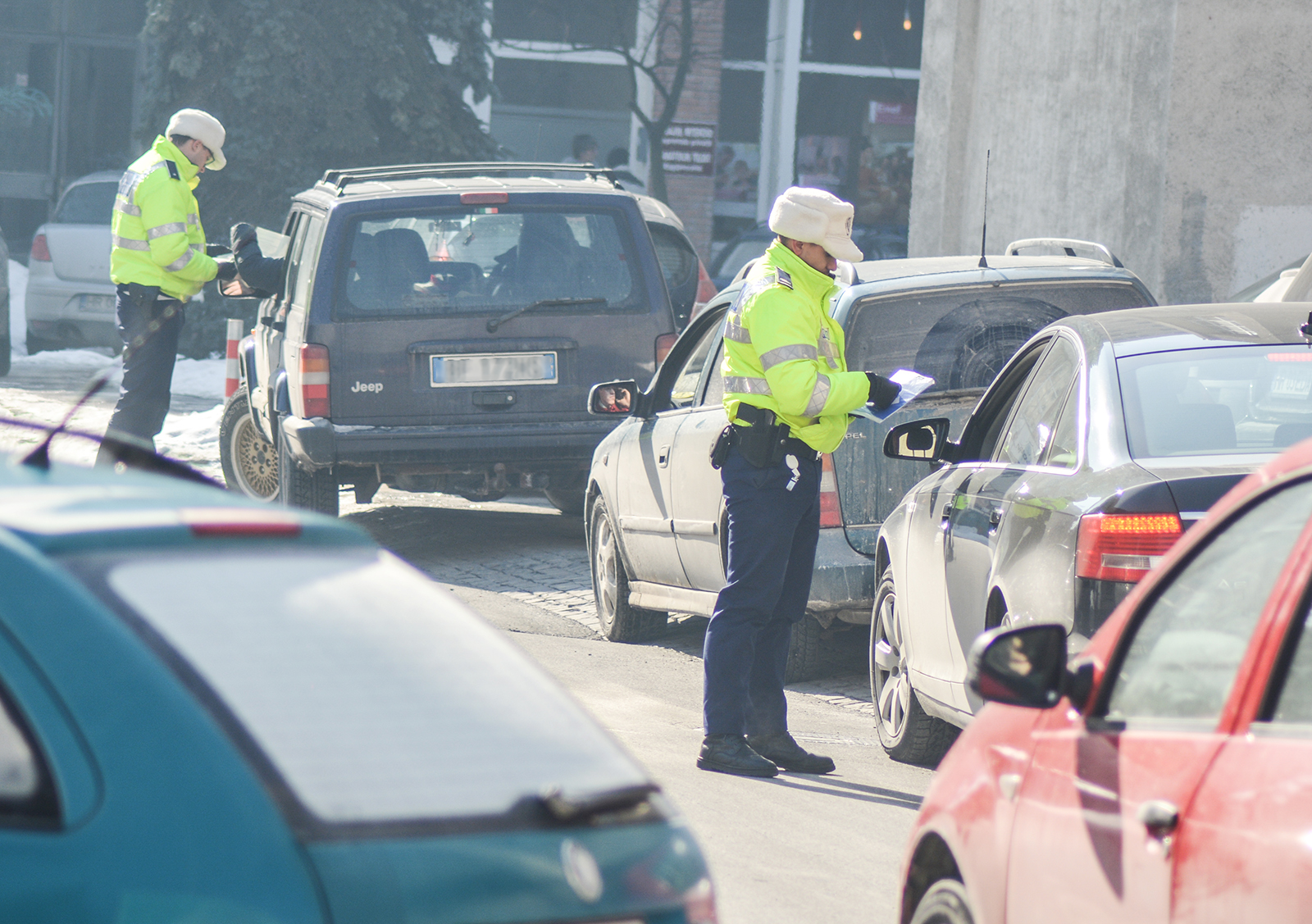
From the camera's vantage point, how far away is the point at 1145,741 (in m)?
2.65

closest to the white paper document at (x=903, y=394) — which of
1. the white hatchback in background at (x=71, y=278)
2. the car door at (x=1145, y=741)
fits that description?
the car door at (x=1145, y=741)

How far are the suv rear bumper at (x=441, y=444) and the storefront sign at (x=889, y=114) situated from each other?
16957 mm

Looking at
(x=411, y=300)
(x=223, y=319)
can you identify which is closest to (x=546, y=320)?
(x=411, y=300)

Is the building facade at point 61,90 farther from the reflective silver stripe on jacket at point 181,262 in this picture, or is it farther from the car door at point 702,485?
the car door at point 702,485

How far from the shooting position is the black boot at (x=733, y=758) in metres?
5.90

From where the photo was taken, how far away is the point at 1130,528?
4480 millimetres

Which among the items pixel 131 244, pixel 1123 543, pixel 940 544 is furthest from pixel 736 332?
pixel 131 244

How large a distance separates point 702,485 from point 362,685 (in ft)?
17.7

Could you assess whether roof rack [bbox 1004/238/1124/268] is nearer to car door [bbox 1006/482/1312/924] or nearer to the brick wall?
car door [bbox 1006/482/1312/924]

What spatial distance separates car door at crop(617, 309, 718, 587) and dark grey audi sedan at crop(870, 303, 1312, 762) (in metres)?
1.85

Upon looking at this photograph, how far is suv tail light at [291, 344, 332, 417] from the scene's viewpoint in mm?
9555

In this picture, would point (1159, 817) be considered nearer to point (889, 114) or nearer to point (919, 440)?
point (919, 440)

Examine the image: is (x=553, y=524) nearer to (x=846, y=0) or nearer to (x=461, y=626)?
(x=461, y=626)

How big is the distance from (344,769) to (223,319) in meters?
18.8
